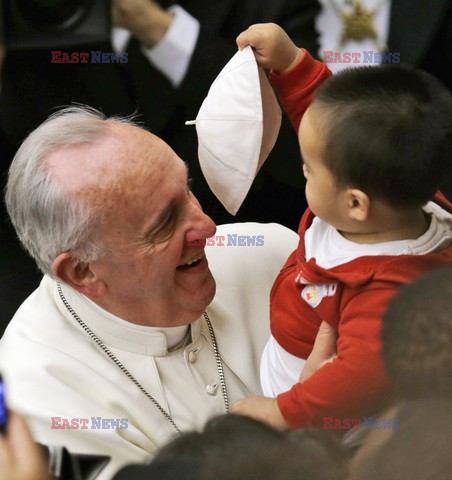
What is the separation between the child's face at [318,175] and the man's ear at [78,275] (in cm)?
56

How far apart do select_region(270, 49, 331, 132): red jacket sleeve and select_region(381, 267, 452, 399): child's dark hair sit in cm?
88

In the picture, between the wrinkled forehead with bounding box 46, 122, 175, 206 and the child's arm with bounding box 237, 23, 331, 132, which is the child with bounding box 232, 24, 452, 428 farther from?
the wrinkled forehead with bounding box 46, 122, 175, 206

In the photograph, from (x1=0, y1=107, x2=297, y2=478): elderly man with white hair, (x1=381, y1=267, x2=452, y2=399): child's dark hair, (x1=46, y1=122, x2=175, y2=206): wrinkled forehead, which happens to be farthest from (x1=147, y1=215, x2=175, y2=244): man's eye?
(x1=381, y1=267, x2=452, y2=399): child's dark hair

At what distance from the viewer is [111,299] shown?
5.71 feet

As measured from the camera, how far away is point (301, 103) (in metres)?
1.68

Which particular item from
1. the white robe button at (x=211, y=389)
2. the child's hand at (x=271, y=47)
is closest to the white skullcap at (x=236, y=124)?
the child's hand at (x=271, y=47)

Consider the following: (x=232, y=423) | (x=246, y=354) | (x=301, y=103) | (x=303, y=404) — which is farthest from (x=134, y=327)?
(x=232, y=423)

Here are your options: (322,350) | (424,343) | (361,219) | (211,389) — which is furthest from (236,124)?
(424,343)

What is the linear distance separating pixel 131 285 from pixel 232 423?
939 millimetres

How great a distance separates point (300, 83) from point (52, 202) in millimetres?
610

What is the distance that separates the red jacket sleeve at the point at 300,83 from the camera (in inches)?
66.0

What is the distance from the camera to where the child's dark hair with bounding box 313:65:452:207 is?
4.21ft

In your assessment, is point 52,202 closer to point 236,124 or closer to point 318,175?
point 236,124

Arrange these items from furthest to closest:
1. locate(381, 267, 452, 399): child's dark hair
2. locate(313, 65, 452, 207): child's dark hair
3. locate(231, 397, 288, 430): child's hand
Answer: locate(231, 397, 288, 430): child's hand → locate(313, 65, 452, 207): child's dark hair → locate(381, 267, 452, 399): child's dark hair
